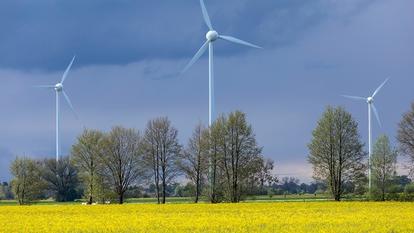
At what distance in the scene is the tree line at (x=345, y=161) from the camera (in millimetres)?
86062

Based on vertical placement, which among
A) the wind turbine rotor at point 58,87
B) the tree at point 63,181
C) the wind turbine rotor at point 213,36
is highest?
the wind turbine rotor at point 213,36

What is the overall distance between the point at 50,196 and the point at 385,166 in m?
77.9

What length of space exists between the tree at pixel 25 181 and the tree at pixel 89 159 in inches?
628

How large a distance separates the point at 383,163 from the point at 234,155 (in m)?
17.9

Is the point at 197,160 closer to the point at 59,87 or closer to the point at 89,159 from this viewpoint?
the point at 89,159

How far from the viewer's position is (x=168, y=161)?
311 feet

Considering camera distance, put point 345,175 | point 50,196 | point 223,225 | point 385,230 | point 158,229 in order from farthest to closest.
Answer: point 50,196
point 345,175
point 223,225
point 158,229
point 385,230

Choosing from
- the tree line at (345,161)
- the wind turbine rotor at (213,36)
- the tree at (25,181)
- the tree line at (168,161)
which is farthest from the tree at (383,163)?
the tree at (25,181)

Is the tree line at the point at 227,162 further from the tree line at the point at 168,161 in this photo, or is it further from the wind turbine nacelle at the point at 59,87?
the wind turbine nacelle at the point at 59,87

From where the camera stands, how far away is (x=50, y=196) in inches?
5773

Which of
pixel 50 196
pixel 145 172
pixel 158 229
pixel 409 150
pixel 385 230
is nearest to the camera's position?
pixel 385 230

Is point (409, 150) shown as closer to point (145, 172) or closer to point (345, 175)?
point (345, 175)

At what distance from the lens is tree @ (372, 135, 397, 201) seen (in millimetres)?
87125

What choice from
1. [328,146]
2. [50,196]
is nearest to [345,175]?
[328,146]
